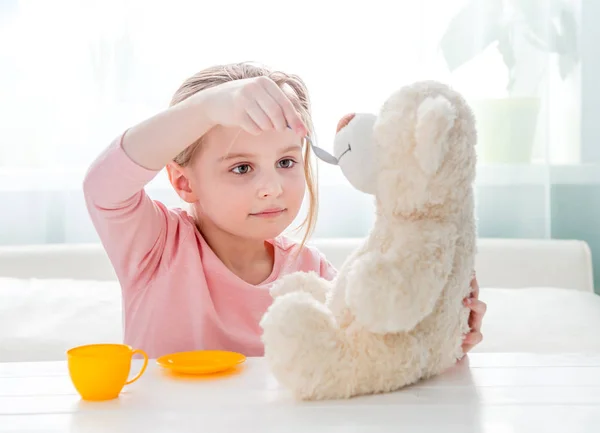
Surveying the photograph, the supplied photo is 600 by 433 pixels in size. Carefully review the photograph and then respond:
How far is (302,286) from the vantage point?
0.85 metres

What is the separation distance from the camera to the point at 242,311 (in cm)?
123

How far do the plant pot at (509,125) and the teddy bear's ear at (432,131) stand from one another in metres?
1.48

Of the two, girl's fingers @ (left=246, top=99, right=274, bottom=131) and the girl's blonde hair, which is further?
the girl's blonde hair

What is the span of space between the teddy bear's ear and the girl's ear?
64 centimetres

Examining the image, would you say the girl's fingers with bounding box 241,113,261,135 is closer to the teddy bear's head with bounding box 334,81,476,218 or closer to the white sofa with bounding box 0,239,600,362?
the teddy bear's head with bounding box 334,81,476,218

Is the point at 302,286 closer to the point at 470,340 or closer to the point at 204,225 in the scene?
the point at 470,340

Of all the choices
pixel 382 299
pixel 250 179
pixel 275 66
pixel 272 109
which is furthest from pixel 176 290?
pixel 275 66

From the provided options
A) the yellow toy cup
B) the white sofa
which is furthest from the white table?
the white sofa

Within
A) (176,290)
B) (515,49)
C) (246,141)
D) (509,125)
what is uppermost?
(515,49)

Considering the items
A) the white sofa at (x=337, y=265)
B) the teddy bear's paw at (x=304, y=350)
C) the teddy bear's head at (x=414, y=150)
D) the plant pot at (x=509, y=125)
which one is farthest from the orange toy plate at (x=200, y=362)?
the plant pot at (x=509, y=125)

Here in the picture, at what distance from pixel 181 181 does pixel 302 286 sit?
47cm

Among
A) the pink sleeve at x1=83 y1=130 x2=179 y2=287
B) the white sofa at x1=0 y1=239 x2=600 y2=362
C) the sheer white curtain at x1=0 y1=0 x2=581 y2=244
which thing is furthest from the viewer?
the sheer white curtain at x1=0 y1=0 x2=581 y2=244

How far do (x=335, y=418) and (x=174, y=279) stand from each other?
624 millimetres

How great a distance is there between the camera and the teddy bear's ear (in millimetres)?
633
